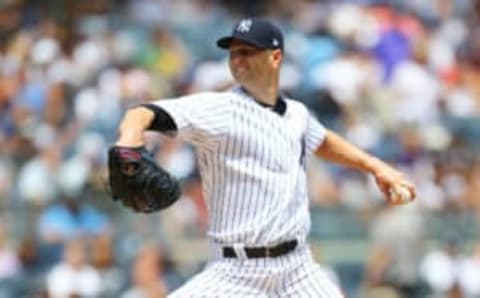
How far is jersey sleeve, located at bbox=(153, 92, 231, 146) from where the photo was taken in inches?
212

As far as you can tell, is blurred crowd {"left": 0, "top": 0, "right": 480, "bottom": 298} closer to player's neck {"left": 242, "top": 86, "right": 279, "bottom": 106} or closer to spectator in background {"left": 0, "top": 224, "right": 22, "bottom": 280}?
spectator in background {"left": 0, "top": 224, "right": 22, "bottom": 280}

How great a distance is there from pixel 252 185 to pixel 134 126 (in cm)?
80

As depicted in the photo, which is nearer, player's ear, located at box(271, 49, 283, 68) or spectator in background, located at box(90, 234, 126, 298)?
player's ear, located at box(271, 49, 283, 68)

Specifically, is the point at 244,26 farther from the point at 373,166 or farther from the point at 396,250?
the point at 396,250

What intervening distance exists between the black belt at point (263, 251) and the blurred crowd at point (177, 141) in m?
4.04

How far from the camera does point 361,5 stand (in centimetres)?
1395

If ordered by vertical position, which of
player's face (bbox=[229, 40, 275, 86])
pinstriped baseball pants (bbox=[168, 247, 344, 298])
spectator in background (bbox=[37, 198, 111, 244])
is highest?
player's face (bbox=[229, 40, 275, 86])

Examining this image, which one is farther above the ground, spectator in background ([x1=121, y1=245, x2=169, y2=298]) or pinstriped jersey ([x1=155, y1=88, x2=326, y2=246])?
pinstriped jersey ([x1=155, y1=88, x2=326, y2=246])

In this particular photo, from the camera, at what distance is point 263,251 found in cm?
569

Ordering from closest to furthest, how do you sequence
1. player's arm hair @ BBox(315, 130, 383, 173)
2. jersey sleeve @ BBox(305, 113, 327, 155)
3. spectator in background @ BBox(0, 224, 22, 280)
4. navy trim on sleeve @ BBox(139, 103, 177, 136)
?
navy trim on sleeve @ BBox(139, 103, 177, 136) < jersey sleeve @ BBox(305, 113, 327, 155) < player's arm hair @ BBox(315, 130, 383, 173) < spectator in background @ BBox(0, 224, 22, 280)

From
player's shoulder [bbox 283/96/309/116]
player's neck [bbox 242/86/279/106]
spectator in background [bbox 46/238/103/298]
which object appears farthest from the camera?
spectator in background [bbox 46/238/103/298]

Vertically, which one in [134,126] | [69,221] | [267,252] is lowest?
[69,221]

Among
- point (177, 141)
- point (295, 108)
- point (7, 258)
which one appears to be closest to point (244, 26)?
point (295, 108)

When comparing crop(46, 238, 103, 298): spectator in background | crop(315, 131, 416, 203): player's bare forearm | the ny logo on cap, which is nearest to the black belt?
crop(315, 131, 416, 203): player's bare forearm
